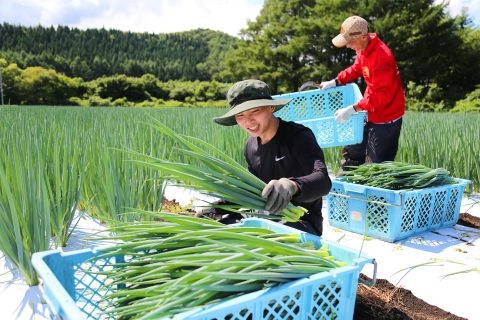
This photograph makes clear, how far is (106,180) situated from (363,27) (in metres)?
1.83

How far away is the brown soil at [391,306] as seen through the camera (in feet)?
4.22

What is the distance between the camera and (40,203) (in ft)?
4.78

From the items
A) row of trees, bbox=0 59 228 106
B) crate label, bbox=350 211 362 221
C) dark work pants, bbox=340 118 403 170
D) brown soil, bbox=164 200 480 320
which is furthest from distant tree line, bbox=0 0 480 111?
brown soil, bbox=164 200 480 320

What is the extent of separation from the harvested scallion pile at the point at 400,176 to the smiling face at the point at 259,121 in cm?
94

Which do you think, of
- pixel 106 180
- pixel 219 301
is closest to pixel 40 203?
pixel 106 180

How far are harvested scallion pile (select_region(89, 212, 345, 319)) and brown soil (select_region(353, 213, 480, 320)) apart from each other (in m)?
0.55

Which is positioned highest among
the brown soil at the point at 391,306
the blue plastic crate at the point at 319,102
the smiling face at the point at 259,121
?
the blue plastic crate at the point at 319,102

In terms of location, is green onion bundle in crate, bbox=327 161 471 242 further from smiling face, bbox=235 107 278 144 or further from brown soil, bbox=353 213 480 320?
smiling face, bbox=235 107 278 144

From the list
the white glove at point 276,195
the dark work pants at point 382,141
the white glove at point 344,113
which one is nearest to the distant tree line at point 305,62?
the dark work pants at point 382,141

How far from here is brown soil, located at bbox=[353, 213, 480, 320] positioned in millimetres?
1286

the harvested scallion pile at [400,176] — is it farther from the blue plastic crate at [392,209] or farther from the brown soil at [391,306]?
the brown soil at [391,306]

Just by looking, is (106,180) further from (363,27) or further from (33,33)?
(33,33)

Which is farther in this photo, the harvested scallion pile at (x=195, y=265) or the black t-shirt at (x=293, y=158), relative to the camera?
the black t-shirt at (x=293, y=158)

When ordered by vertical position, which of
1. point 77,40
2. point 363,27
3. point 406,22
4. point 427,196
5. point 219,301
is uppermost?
Result: point 77,40
